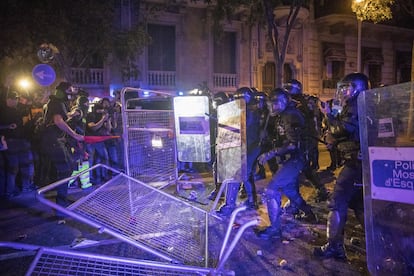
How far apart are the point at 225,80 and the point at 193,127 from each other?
526 inches

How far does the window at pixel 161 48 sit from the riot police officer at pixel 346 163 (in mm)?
15461

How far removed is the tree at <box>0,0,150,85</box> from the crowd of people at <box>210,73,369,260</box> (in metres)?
7.94

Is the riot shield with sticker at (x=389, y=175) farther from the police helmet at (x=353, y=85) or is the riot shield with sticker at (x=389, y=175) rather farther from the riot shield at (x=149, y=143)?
the riot shield at (x=149, y=143)

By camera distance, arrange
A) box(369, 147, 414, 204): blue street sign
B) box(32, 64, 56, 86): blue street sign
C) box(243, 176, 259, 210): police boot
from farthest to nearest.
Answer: box(32, 64, 56, 86): blue street sign, box(243, 176, 259, 210): police boot, box(369, 147, 414, 204): blue street sign

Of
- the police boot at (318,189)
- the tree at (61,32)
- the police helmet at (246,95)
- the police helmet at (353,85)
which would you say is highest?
the tree at (61,32)

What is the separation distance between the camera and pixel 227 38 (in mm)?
19578

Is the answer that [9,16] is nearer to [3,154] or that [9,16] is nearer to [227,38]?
[3,154]

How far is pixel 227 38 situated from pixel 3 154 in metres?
15.3

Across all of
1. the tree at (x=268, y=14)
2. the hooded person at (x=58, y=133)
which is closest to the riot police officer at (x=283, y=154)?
the hooded person at (x=58, y=133)

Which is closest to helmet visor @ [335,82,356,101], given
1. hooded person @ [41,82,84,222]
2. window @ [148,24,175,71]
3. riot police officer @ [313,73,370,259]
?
riot police officer @ [313,73,370,259]

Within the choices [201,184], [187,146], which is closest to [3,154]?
[187,146]

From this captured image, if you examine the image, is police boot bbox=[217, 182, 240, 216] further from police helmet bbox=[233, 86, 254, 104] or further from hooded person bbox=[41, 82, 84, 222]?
hooded person bbox=[41, 82, 84, 222]

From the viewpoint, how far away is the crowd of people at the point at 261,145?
11.9ft

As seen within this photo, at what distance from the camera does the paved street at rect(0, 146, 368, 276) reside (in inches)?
141
